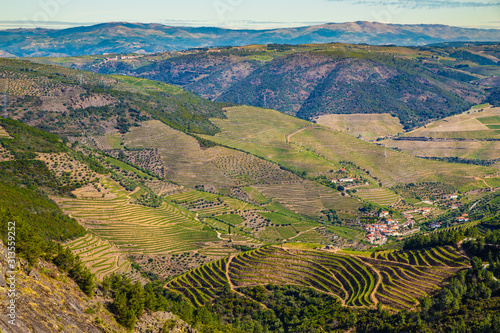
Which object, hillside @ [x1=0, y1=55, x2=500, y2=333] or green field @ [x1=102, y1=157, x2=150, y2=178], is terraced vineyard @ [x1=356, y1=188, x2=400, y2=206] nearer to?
hillside @ [x1=0, y1=55, x2=500, y2=333]

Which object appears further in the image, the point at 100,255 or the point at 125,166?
the point at 125,166

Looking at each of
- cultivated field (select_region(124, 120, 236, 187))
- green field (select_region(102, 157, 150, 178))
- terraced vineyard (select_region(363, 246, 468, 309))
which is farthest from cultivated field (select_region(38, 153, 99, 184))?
terraced vineyard (select_region(363, 246, 468, 309))

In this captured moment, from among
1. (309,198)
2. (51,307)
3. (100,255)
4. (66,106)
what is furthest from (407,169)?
(51,307)

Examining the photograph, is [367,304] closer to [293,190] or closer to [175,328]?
[175,328]

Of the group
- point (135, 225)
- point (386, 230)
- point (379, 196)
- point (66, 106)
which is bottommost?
point (379, 196)

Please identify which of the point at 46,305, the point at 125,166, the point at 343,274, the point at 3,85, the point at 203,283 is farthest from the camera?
the point at 3,85

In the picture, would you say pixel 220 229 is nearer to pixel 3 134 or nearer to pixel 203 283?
pixel 203 283

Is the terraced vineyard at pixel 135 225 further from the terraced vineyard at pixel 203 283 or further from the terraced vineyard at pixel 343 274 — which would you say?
the terraced vineyard at pixel 343 274
